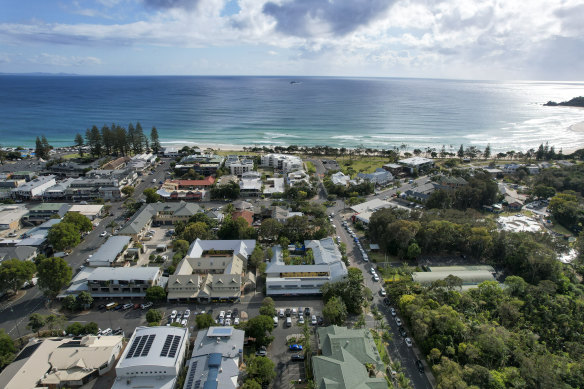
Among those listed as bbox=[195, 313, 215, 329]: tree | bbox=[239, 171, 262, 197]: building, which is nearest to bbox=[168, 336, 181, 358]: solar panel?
bbox=[195, 313, 215, 329]: tree

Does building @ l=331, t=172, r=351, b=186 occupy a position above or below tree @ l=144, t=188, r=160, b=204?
above

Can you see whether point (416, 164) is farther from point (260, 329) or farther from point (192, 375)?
point (192, 375)

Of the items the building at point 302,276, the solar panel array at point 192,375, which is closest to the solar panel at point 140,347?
the solar panel array at point 192,375

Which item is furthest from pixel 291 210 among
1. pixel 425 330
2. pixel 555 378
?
pixel 555 378

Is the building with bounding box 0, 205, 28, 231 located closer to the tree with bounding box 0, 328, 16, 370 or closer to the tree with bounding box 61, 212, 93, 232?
the tree with bounding box 61, 212, 93, 232

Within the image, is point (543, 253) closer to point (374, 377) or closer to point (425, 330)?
point (425, 330)

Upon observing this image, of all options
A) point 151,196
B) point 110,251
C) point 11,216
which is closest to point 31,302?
point 110,251
